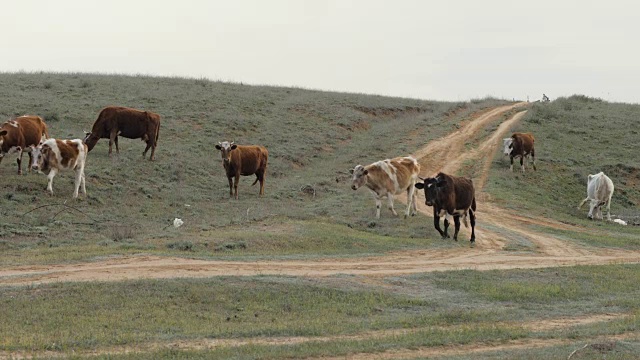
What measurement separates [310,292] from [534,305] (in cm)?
444

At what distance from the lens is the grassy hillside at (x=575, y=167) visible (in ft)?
104

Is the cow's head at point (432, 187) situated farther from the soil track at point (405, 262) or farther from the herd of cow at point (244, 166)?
the soil track at point (405, 262)

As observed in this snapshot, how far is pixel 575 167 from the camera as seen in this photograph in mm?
39875

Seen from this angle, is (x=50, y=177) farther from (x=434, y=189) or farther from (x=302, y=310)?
(x=302, y=310)

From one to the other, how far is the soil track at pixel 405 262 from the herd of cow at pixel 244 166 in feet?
5.41

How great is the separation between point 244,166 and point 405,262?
1258 centimetres

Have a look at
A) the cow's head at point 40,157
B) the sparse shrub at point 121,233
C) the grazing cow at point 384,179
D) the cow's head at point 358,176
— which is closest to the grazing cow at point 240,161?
the grazing cow at point 384,179

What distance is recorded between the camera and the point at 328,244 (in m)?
22.0

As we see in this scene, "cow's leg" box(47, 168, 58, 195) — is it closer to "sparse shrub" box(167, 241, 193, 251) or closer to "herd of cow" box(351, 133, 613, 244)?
"sparse shrub" box(167, 241, 193, 251)

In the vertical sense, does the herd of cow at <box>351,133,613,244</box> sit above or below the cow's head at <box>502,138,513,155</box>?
below

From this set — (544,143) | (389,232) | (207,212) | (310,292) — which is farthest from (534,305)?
(544,143)

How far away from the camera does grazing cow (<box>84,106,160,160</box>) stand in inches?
1232

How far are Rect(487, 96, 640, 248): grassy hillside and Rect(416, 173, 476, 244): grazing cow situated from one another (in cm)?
493

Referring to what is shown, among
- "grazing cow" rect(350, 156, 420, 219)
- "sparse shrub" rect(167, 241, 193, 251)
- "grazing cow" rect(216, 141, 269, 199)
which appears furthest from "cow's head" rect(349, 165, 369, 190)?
"sparse shrub" rect(167, 241, 193, 251)
